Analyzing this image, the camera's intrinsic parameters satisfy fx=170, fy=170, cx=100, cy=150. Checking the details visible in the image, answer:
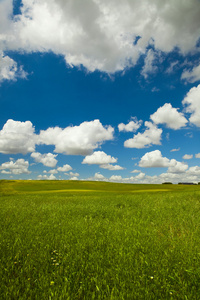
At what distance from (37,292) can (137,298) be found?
96.1 inches

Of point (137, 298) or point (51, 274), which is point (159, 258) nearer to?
point (137, 298)

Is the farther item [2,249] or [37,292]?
[2,249]

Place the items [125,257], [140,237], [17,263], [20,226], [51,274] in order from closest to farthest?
[51,274] → [17,263] → [125,257] → [140,237] → [20,226]

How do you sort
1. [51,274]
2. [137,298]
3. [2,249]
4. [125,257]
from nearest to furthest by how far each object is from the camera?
[137,298]
[51,274]
[125,257]
[2,249]

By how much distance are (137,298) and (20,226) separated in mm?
7196

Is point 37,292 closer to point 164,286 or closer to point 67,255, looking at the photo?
point 67,255

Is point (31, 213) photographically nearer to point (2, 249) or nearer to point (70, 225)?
point (70, 225)

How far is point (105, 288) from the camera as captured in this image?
4480 mm

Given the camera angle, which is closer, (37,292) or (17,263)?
(37,292)

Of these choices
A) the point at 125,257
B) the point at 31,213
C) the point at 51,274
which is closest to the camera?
the point at 51,274

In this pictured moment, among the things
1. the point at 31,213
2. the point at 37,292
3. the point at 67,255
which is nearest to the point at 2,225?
the point at 31,213

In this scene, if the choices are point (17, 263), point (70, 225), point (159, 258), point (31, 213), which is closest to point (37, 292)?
point (17, 263)

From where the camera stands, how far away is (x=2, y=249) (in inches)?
249

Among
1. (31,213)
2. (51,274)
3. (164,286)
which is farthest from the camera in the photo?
(31,213)
